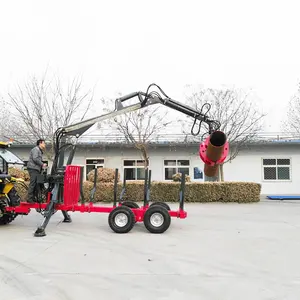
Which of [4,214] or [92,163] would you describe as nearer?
[4,214]

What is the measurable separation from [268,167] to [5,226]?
17937 millimetres

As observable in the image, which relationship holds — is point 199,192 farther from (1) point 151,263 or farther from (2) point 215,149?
(1) point 151,263

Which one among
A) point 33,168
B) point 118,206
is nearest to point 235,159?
point 118,206

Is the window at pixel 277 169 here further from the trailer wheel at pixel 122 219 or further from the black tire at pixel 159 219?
the trailer wheel at pixel 122 219

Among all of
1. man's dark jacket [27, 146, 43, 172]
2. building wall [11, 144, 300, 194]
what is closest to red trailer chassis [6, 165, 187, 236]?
man's dark jacket [27, 146, 43, 172]

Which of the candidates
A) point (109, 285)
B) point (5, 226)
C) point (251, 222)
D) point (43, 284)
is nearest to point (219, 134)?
point (109, 285)

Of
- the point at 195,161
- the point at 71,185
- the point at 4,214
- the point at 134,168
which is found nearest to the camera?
the point at 71,185

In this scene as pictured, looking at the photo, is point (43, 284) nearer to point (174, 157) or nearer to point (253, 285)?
point (253, 285)

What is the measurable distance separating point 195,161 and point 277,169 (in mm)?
5624

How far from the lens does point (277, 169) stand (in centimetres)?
2236

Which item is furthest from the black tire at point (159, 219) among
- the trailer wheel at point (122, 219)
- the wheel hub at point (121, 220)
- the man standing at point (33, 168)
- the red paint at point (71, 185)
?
the man standing at point (33, 168)

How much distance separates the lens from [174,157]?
74.3ft

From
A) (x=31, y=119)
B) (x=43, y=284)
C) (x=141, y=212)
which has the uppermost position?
(x=31, y=119)

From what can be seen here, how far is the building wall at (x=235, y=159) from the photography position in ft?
72.7
